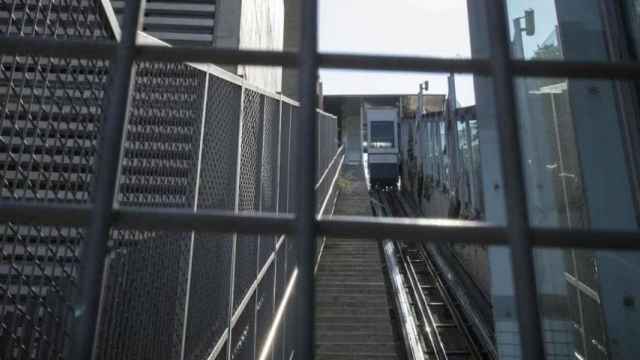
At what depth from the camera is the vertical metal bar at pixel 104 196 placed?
0.61m

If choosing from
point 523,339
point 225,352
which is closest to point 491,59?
point 523,339

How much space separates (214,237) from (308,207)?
2.12 m

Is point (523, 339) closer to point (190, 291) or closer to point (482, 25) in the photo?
point (482, 25)

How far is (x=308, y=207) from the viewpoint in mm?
657

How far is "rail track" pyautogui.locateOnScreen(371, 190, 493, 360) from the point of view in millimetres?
6710

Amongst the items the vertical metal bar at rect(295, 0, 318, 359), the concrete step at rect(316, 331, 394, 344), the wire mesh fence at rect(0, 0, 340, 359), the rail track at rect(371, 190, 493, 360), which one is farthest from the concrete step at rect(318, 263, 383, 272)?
the vertical metal bar at rect(295, 0, 318, 359)

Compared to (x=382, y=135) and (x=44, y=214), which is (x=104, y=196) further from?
(x=382, y=135)

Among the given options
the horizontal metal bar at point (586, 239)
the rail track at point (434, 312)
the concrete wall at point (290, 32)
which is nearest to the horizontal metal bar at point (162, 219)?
the horizontal metal bar at point (586, 239)

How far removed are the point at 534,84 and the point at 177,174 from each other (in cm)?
177

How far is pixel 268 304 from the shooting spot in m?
3.93

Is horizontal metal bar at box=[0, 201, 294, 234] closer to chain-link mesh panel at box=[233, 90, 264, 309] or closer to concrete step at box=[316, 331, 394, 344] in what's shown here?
chain-link mesh panel at box=[233, 90, 264, 309]

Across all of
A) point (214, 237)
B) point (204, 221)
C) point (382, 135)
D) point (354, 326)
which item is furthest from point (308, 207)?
point (382, 135)

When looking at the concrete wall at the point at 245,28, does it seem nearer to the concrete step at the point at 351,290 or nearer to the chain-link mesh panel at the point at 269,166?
the chain-link mesh panel at the point at 269,166

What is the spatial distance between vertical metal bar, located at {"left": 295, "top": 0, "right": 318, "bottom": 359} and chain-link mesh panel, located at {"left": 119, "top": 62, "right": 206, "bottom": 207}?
4.41ft
